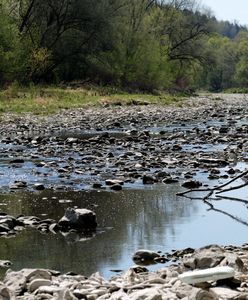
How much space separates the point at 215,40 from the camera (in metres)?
163

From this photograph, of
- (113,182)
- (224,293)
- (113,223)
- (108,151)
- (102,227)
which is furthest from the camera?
(108,151)

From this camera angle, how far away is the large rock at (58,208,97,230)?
9547 millimetres

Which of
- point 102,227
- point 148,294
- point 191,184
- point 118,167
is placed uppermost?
point 148,294

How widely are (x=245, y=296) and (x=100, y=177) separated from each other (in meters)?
8.93

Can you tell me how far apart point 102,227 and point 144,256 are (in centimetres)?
184

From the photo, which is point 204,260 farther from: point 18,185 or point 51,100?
point 51,100

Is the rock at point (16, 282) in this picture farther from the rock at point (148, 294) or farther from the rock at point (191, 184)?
the rock at point (191, 184)

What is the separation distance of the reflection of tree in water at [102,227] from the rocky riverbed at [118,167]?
0.44 m

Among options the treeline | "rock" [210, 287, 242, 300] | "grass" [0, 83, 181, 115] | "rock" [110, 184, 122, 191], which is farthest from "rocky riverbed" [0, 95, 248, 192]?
the treeline

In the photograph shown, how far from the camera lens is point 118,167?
15.8 m

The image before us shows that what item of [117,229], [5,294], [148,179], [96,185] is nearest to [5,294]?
[5,294]

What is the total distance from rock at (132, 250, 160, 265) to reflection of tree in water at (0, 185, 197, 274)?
0.58 ft

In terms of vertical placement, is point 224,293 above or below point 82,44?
below

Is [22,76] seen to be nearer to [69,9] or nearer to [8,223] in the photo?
[69,9]
